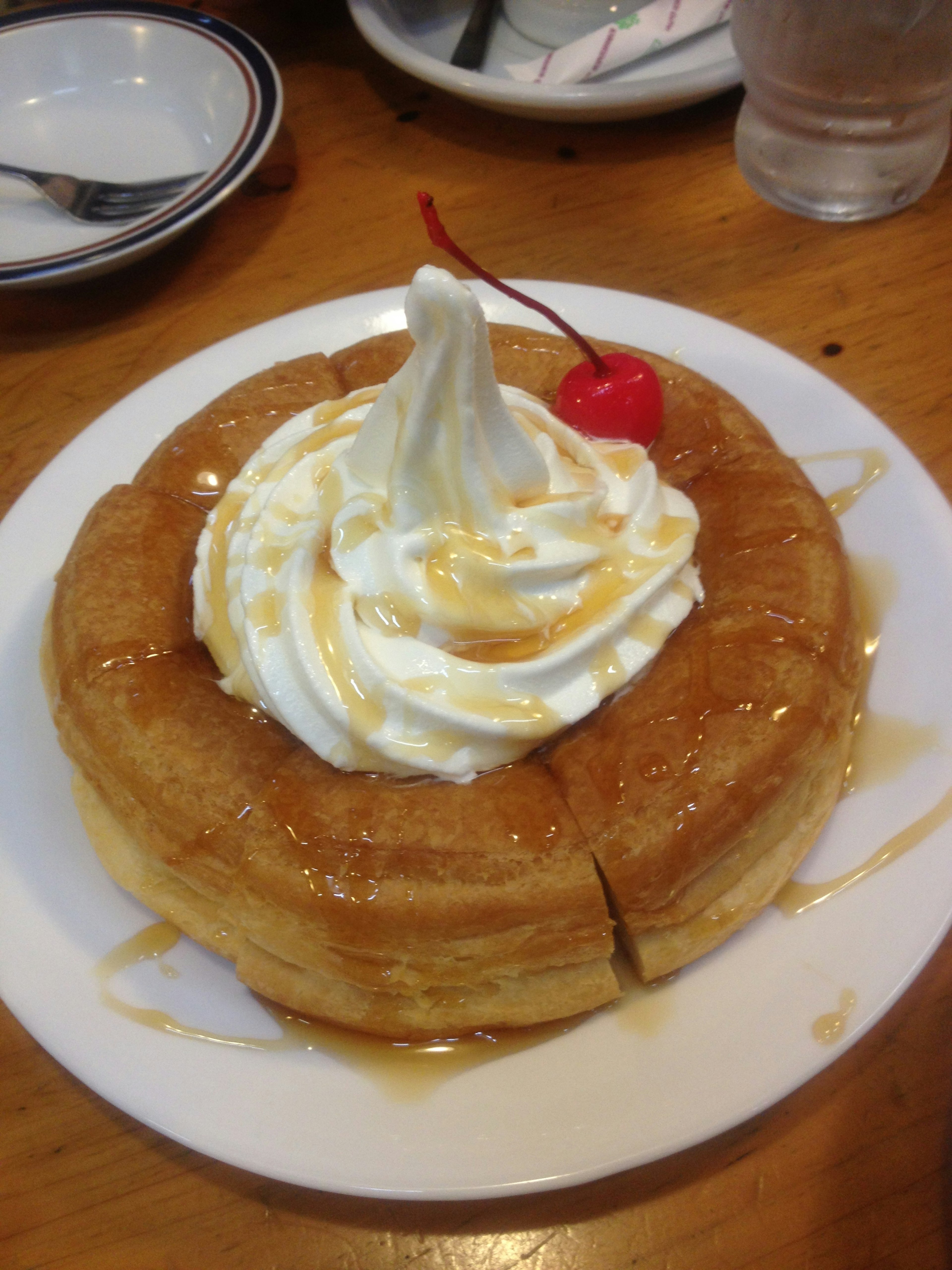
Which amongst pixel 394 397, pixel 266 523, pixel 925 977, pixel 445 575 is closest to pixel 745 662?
pixel 445 575

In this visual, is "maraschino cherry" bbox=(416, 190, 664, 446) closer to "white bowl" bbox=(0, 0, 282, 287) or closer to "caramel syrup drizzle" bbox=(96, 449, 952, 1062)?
"caramel syrup drizzle" bbox=(96, 449, 952, 1062)

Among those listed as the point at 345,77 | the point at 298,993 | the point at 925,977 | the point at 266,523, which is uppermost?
the point at 345,77

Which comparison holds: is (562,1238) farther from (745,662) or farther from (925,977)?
(745,662)

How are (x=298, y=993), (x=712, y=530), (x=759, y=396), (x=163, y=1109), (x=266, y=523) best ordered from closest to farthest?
(x=163, y=1109) → (x=298, y=993) → (x=266, y=523) → (x=712, y=530) → (x=759, y=396)

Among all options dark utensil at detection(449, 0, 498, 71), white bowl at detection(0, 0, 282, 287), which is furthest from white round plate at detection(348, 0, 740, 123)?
white bowl at detection(0, 0, 282, 287)

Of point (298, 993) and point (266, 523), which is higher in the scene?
point (266, 523)

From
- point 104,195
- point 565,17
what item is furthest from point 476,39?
point 104,195

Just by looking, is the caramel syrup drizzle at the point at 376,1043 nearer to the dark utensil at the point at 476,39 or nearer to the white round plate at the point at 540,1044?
the white round plate at the point at 540,1044
